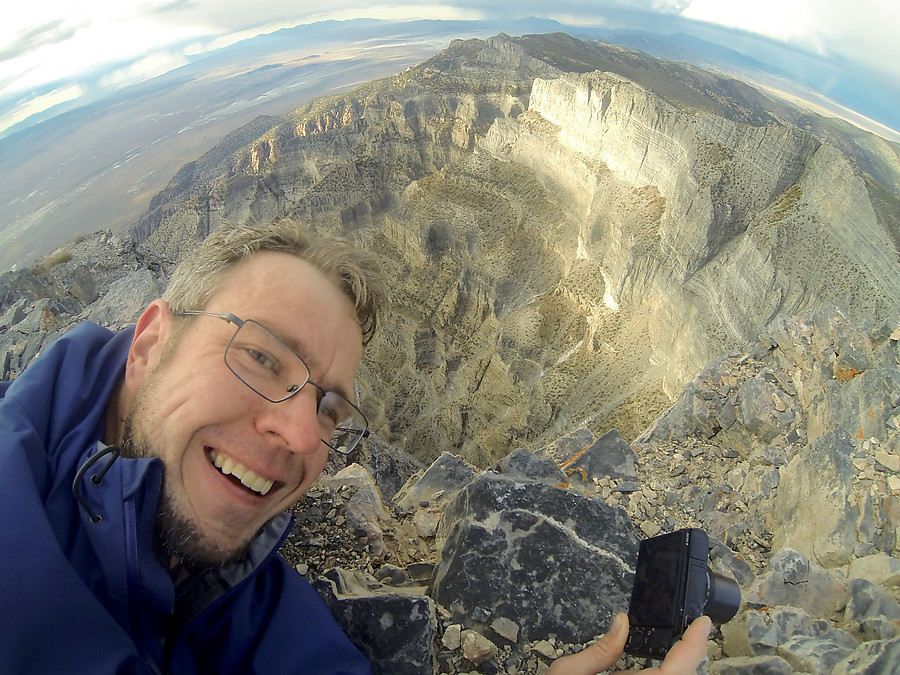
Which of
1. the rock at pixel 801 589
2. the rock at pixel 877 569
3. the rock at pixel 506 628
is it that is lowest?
the rock at pixel 506 628

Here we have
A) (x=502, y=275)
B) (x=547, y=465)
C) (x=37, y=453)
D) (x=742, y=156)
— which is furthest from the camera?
(x=502, y=275)

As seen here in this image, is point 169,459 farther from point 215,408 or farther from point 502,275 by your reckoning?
point 502,275

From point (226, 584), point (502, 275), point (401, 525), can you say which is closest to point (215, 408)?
point (226, 584)

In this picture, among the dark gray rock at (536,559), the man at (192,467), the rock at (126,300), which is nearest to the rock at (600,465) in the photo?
the dark gray rock at (536,559)

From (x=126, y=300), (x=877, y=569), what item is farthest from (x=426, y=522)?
(x=126, y=300)

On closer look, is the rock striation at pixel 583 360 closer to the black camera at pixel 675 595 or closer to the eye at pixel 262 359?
the black camera at pixel 675 595

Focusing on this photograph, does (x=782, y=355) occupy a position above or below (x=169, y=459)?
below

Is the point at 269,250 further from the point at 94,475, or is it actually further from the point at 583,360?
→ the point at 583,360
